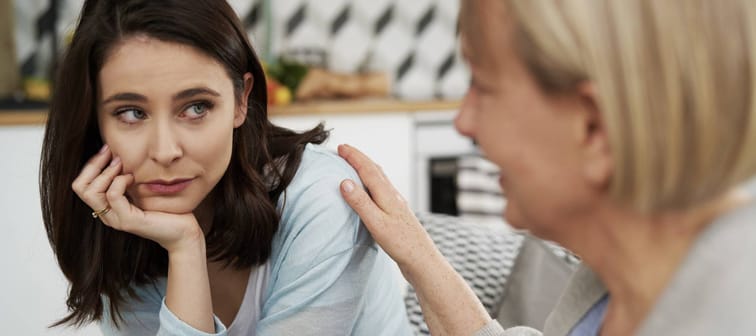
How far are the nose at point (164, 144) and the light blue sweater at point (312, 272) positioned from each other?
234mm

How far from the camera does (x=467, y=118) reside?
78 centimetres

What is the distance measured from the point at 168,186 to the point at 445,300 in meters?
0.44

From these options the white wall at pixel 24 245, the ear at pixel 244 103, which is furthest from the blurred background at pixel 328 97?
the ear at pixel 244 103

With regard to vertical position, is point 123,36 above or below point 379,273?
above

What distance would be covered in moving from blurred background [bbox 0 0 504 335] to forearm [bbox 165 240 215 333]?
1.55 metres

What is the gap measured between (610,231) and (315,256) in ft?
2.12

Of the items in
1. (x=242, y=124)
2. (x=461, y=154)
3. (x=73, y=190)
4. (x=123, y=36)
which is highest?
(x=123, y=36)

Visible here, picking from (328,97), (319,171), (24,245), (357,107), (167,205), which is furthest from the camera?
(328,97)

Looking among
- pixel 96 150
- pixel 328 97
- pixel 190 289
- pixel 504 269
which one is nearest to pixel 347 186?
pixel 190 289

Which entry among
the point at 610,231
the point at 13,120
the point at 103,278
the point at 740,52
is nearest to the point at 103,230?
the point at 103,278

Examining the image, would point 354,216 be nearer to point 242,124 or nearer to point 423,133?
point 242,124

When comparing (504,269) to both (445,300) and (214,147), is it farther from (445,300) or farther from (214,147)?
(214,147)

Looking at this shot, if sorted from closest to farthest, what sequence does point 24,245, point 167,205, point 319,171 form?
point 167,205 < point 319,171 < point 24,245

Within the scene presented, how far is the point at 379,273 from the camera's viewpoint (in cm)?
144
